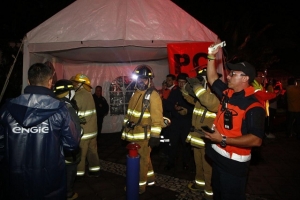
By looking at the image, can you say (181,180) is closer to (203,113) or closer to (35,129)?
(203,113)

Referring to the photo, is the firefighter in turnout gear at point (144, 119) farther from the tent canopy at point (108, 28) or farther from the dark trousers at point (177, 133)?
the dark trousers at point (177, 133)

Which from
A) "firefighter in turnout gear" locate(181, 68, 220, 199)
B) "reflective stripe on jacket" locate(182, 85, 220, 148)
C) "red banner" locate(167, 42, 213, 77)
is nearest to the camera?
"reflective stripe on jacket" locate(182, 85, 220, 148)

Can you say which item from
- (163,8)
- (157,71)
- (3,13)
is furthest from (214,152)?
(3,13)

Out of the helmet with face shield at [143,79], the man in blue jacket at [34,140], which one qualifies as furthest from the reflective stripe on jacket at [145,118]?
the man in blue jacket at [34,140]

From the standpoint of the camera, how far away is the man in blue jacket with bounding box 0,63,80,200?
8.01 ft

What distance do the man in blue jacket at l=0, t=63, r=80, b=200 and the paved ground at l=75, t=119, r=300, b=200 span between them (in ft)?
7.00

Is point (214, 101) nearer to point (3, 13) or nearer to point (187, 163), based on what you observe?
point (187, 163)

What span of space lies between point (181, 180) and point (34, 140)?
358cm

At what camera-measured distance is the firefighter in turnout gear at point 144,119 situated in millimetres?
4211

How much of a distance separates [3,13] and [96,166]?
38.2ft

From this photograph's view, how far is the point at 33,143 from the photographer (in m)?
2.52

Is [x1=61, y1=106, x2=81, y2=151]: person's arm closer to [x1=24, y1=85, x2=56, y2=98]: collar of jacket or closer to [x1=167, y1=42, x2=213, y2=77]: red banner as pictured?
[x1=24, y1=85, x2=56, y2=98]: collar of jacket

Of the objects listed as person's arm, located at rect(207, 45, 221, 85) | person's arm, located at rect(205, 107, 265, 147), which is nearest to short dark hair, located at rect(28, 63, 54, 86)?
person's arm, located at rect(205, 107, 265, 147)

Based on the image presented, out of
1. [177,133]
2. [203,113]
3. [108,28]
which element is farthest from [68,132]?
[177,133]
